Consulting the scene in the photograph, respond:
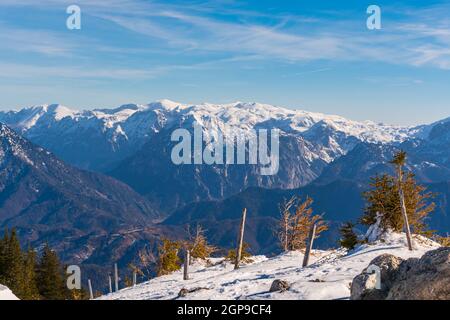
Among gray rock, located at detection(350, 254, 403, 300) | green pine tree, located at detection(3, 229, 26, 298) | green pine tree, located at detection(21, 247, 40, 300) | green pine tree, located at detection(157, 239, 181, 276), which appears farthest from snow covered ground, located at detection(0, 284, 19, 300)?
green pine tree, located at detection(21, 247, 40, 300)

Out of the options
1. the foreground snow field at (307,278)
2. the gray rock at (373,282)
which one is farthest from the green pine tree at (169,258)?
the gray rock at (373,282)

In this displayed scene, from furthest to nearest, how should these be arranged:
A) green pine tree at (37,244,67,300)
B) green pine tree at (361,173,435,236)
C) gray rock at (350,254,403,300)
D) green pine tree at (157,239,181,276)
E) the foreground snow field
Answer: green pine tree at (37,244,67,300), green pine tree at (157,239,181,276), green pine tree at (361,173,435,236), the foreground snow field, gray rock at (350,254,403,300)

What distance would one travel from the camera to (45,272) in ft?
337

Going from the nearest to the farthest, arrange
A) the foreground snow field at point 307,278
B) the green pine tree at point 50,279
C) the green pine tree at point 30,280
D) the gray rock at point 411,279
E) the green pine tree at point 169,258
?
the gray rock at point 411,279, the foreground snow field at point 307,278, the green pine tree at point 169,258, the green pine tree at point 30,280, the green pine tree at point 50,279

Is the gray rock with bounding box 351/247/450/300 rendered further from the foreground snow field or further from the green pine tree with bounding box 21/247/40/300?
the green pine tree with bounding box 21/247/40/300

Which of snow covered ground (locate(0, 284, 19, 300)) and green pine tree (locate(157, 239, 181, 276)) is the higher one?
snow covered ground (locate(0, 284, 19, 300))

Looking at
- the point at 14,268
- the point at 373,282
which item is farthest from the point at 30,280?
the point at 373,282

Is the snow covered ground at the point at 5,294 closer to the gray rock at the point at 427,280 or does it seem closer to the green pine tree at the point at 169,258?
the gray rock at the point at 427,280

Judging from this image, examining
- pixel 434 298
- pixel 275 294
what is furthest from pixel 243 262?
pixel 434 298

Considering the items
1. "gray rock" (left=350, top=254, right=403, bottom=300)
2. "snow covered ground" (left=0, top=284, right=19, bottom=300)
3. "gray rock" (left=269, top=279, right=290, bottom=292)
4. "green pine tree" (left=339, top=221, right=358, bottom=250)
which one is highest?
Result: "gray rock" (left=350, top=254, right=403, bottom=300)

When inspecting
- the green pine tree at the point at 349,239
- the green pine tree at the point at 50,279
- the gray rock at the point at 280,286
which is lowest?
the green pine tree at the point at 50,279
